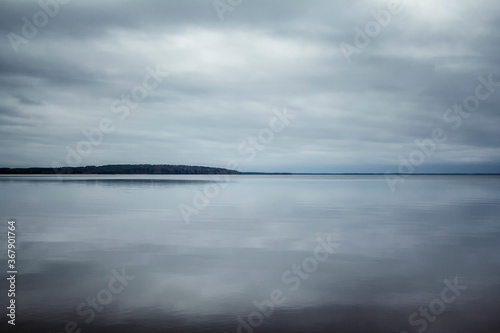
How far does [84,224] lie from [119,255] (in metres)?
8.58

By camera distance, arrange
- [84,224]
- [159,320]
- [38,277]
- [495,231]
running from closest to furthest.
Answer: [159,320] → [38,277] → [495,231] → [84,224]

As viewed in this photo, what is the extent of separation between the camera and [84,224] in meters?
21.7

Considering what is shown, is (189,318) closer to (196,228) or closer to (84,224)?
(196,228)

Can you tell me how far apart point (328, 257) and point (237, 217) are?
38.6 feet

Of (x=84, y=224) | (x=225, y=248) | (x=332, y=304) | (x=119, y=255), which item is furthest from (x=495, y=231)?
(x=84, y=224)

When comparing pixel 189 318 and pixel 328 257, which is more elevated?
pixel 328 257

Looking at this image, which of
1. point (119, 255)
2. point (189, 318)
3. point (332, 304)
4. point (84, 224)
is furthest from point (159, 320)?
point (84, 224)

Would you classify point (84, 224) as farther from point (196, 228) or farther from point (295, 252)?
point (295, 252)

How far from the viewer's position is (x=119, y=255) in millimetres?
14117

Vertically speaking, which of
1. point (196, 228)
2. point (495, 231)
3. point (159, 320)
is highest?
point (196, 228)

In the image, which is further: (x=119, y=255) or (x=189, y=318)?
(x=119, y=255)

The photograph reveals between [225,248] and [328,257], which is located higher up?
[225,248]

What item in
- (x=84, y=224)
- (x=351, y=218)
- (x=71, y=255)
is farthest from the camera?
(x=351, y=218)

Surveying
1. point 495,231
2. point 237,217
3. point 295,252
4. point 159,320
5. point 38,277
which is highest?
point 237,217
